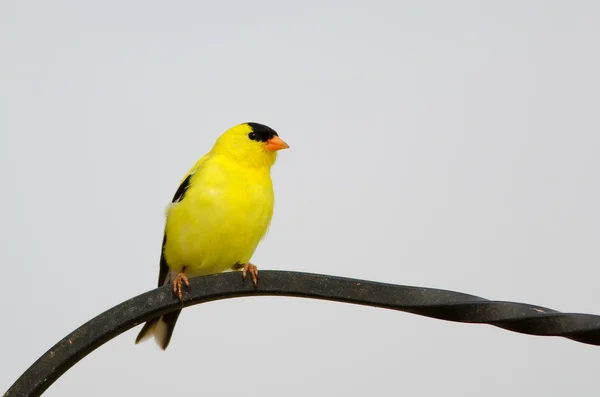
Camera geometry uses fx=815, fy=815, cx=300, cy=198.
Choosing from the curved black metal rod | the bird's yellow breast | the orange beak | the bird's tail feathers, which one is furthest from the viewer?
the orange beak

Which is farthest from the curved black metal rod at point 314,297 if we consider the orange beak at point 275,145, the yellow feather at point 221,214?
the orange beak at point 275,145

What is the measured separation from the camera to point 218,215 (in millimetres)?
3965

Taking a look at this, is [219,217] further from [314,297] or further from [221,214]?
[314,297]

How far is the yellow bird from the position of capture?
13.1ft

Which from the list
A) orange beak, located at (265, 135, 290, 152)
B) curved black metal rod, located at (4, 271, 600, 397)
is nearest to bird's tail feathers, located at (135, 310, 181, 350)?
orange beak, located at (265, 135, 290, 152)

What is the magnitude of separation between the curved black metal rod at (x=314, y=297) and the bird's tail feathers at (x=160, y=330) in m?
1.73

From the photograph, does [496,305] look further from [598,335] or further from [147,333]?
[147,333]

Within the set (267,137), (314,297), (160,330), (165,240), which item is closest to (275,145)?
(267,137)

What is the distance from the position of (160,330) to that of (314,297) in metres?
2.16

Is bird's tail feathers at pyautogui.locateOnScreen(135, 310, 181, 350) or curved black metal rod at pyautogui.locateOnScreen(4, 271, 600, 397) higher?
bird's tail feathers at pyautogui.locateOnScreen(135, 310, 181, 350)

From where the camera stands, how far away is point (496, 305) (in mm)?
1941

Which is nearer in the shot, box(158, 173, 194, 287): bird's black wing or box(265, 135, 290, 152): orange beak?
box(158, 173, 194, 287): bird's black wing

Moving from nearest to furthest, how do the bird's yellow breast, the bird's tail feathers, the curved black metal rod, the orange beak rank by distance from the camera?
the curved black metal rod < the bird's yellow breast < the bird's tail feathers < the orange beak

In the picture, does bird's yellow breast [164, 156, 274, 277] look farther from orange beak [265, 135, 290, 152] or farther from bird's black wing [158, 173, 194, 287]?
orange beak [265, 135, 290, 152]
